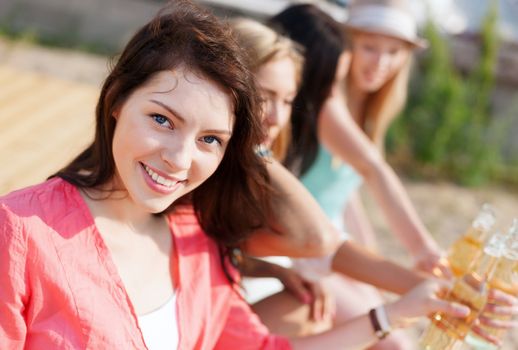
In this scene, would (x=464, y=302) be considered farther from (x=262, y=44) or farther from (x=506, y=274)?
(x=262, y=44)

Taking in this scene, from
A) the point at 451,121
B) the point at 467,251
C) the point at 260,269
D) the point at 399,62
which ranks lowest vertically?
the point at 451,121

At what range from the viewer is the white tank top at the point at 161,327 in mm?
1543

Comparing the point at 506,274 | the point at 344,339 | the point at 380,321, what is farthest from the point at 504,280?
the point at 344,339

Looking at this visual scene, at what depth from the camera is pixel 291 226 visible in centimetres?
186

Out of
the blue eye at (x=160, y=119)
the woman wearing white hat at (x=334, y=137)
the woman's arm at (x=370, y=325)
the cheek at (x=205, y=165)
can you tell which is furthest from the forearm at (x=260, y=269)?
the blue eye at (x=160, y=119)

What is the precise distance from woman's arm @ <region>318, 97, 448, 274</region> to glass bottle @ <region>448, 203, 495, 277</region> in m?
0.37

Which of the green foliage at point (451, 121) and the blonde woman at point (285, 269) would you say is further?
the green foliage at point (451, 121)

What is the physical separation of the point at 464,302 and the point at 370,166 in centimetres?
83

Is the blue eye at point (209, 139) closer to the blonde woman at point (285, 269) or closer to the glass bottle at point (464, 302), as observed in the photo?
the blonde woman at point (285, 269)

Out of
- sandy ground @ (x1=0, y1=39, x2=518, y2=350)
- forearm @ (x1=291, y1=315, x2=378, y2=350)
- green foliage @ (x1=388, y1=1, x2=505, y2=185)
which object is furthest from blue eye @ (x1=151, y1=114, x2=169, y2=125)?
green foliage @ (x1=388, y1=1, x2=505, y2=185)

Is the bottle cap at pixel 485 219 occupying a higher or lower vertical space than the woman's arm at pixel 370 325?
higher

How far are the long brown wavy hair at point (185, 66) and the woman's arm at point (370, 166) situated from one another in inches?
33.3

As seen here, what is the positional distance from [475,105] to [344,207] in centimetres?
280

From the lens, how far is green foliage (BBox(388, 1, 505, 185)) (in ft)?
17.5
